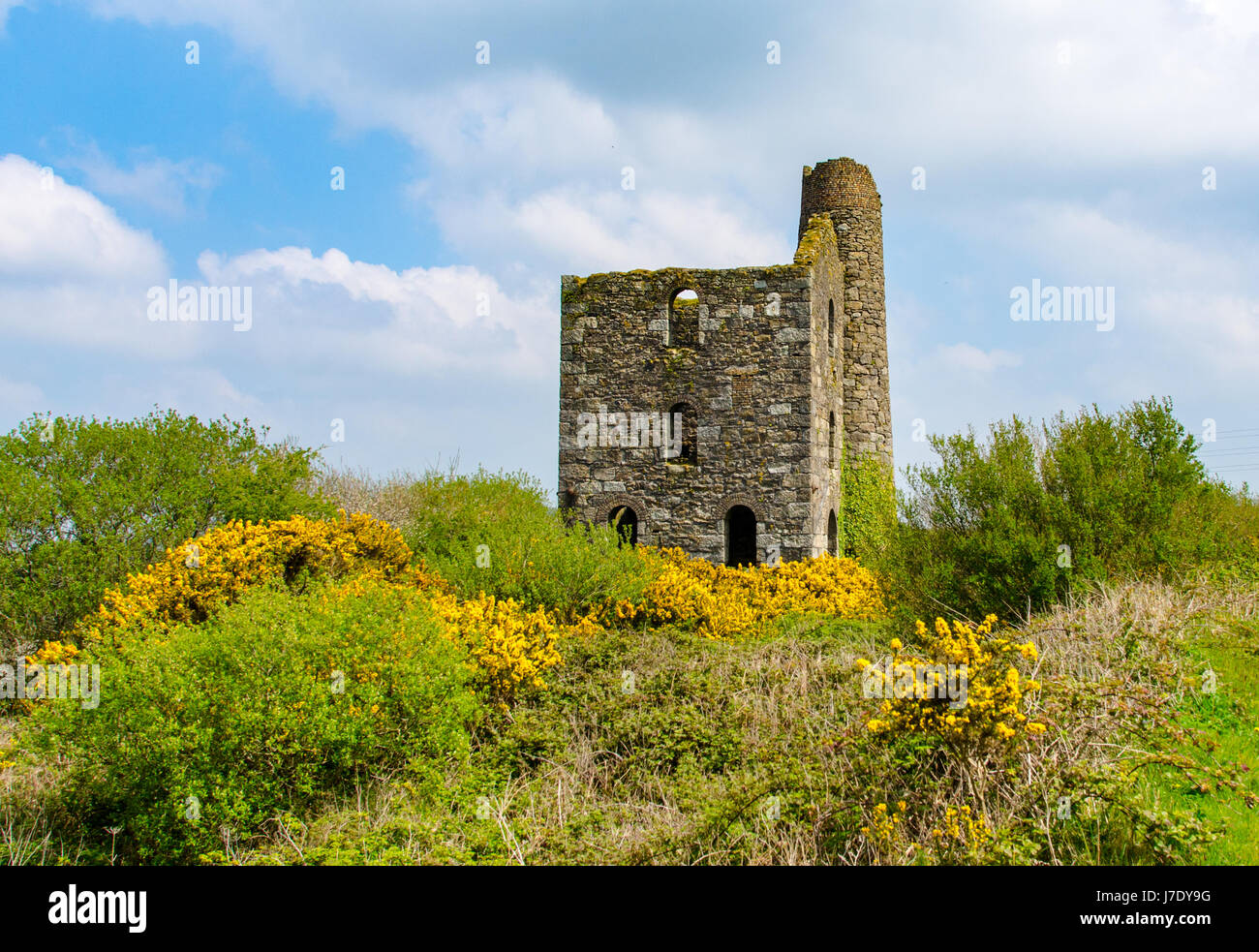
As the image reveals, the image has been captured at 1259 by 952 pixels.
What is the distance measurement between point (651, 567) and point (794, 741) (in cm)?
649

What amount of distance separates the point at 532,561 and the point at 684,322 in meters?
7.19

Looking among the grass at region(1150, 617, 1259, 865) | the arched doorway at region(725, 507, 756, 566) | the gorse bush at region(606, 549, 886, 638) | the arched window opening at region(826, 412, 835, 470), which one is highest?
the arched window opening at region(826, 412, 835, 470)

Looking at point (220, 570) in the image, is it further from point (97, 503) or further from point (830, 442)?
point (830, 442)

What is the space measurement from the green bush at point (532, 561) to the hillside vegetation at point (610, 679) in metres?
0.05

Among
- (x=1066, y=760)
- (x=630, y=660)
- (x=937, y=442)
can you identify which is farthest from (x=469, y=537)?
(x=1066, y=760)

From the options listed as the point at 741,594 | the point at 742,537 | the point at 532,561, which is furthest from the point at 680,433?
the point at 532,561

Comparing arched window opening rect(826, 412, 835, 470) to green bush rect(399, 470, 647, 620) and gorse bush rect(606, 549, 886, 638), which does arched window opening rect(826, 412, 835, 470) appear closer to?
gorse bush rect(606, 549, 886, 638)

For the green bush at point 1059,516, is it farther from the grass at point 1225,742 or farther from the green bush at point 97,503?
the green bush at point 97,503

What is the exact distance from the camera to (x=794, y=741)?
23.9ft

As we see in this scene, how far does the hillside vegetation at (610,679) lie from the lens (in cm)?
576

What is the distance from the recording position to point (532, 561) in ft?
39.8

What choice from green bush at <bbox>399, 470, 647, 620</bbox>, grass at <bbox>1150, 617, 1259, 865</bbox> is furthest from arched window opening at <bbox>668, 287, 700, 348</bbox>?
grass at <bbox>1150, 617, 1259, 865</bbox>

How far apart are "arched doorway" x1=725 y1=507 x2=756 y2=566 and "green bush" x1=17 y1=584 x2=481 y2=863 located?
415 inches

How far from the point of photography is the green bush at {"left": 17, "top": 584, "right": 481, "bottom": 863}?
22.2ft
